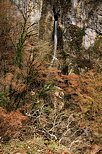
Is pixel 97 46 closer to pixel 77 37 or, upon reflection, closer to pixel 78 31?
pixel 77 37

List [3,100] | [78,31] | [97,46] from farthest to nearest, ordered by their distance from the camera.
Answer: [78,31] < [97,46] < [3,100]

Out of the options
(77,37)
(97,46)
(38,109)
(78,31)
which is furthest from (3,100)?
(78,31)

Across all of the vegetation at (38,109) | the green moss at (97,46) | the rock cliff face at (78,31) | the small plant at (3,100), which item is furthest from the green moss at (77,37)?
the small plant at (3,100)

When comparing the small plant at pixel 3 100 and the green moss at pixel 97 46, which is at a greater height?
the green moss at pixel 97 46

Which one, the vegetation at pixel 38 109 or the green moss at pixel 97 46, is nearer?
the vegetation at pixel 38 109

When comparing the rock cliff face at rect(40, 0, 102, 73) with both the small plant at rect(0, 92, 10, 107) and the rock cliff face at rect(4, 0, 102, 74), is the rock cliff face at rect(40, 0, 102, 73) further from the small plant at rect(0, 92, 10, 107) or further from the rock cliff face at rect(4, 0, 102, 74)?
the small plant at rect(0, 92, 10, 107)

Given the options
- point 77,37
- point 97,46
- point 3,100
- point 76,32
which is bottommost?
point 3,100

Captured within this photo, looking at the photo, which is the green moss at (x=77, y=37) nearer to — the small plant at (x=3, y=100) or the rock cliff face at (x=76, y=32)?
the rock cliff face at (x=76, y=32)

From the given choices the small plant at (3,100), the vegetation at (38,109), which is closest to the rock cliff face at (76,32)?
the vegetation at (38,109)

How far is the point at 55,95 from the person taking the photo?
11.6m

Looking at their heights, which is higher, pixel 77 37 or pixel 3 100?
pixel 77 37

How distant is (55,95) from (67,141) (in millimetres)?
4903

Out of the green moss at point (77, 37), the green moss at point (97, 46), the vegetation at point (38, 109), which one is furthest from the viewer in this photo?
the green moss at point (77, 37)

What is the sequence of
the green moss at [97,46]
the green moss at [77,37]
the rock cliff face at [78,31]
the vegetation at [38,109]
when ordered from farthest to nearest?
the green moss at [77,37] < the rock cliff face at [78,31] < the green moss at [97,46] < the vegetation at [38,109]
